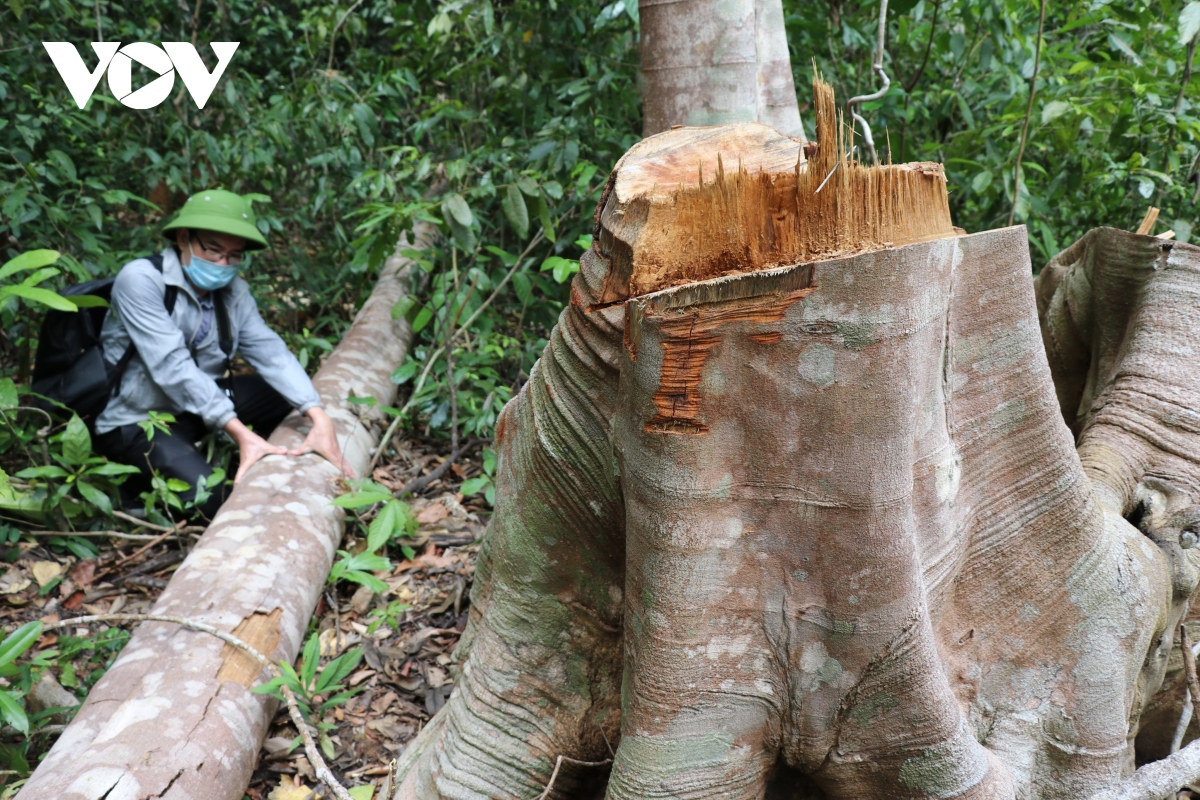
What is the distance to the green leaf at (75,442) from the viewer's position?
3.53m

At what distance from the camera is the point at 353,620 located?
334 centimetres

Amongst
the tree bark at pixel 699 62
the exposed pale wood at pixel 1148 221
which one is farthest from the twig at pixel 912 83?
the exposed pale wood at pixel 1148 221

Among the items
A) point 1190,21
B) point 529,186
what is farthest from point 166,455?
point 1190,21

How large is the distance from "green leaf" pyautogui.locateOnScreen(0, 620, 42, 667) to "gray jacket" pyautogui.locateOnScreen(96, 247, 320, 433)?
64.0 inches

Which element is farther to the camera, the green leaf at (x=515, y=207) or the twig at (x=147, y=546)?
the green leaf at (x=515, y=207)

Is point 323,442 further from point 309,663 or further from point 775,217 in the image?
point 775,217

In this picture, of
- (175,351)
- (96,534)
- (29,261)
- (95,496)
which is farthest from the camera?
(175,351)

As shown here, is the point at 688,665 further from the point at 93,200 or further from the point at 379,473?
the point at 93,200

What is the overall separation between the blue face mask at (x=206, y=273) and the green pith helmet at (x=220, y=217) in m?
0.15

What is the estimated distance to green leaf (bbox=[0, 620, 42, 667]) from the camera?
222 centimetres

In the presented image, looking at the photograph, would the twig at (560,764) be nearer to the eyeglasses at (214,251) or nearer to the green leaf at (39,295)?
the green leaf at (39,295)

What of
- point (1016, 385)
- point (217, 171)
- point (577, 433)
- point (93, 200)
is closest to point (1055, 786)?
point (1016, 385)

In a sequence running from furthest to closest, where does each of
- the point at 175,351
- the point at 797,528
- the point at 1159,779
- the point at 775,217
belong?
the point at 175,351
the point at 1159,779
the point at 797,528
the point at 775,217

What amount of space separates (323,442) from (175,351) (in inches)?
29.6
